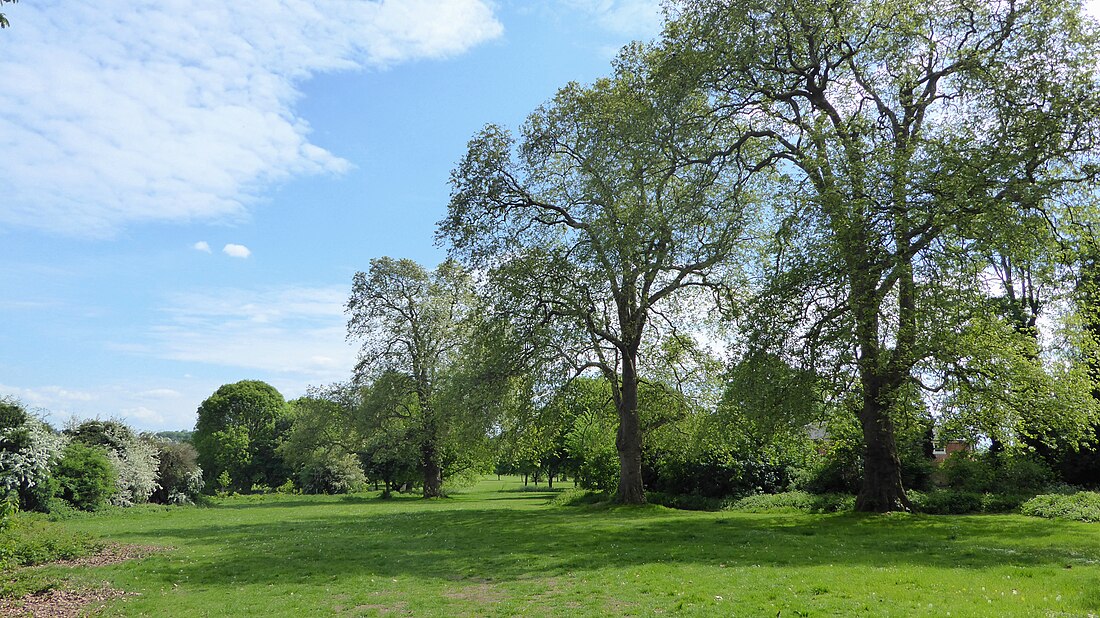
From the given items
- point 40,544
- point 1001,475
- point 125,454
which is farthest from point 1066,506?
point 125,454

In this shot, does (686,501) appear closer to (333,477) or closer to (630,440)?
(630,440)

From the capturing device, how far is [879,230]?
1872 centimetres

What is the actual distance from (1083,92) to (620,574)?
17035 millimetres

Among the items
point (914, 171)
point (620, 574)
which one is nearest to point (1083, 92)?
point (914, 171)

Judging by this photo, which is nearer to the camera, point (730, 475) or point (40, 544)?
point (40, 544)

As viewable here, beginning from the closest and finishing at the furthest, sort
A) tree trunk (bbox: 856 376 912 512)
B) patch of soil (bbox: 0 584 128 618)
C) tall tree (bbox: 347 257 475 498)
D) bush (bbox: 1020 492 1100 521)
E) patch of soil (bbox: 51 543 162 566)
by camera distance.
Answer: patch of soil (bbox: 0 584 128 618)
patch of soil (bbox: 51 543 162 566)
bush (bbox: 1020 492 1100 521)
tree trunk (bbox: 856 376 912 512)
tall tree (bbox: 347 257 475 498)

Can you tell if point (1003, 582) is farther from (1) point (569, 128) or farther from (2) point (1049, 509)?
(1) point (569, 128)

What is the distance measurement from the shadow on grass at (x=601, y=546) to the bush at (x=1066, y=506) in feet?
5.67

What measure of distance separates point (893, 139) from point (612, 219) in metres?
9.86

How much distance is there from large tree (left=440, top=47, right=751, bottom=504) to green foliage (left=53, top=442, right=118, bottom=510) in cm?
1888

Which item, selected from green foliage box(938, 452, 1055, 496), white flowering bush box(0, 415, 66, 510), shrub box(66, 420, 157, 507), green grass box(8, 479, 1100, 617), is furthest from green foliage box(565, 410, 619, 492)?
white flowering bush box(0, 415, 66, 510)

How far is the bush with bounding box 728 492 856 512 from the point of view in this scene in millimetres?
25203

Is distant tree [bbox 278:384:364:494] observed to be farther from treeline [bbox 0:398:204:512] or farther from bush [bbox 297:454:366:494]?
treeline [bbox 0:398:204:512]

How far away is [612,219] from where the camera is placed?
86.9 feet
